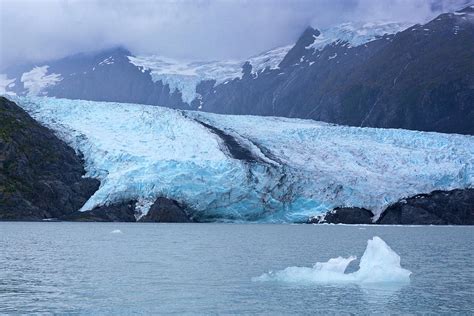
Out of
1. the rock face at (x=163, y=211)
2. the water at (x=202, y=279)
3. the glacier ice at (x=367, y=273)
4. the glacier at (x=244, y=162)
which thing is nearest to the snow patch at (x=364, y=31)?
the glacier at (x=244, y=162)

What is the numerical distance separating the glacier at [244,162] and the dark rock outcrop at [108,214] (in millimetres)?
630

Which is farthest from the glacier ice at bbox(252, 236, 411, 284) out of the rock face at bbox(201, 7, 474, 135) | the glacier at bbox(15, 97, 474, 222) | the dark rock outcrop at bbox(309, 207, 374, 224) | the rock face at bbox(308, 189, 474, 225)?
the rock face at bbox(201, 7, 474, 135)

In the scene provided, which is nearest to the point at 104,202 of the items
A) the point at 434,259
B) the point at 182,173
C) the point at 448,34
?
the point at 182,173

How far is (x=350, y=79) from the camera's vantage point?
14200cm

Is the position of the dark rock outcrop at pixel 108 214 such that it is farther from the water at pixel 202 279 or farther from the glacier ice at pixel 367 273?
the glacier ice at pixel 367 273

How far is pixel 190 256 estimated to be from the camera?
100 feet

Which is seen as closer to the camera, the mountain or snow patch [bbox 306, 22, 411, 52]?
the mountain

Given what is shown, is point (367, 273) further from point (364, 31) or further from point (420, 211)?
point (364, 31)

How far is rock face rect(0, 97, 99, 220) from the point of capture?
191 feet

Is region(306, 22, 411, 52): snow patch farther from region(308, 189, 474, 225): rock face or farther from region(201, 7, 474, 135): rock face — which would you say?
region(308, 189, 474, 225): rock face

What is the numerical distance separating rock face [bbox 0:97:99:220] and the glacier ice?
39574mm

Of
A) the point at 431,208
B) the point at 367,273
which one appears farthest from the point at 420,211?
the point at 367,273

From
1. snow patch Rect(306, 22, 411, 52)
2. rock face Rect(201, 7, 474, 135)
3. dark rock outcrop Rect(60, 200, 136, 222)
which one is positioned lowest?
dark rock outcrop Rect(60, 200, 136, 222)

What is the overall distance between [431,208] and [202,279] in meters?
43.6
